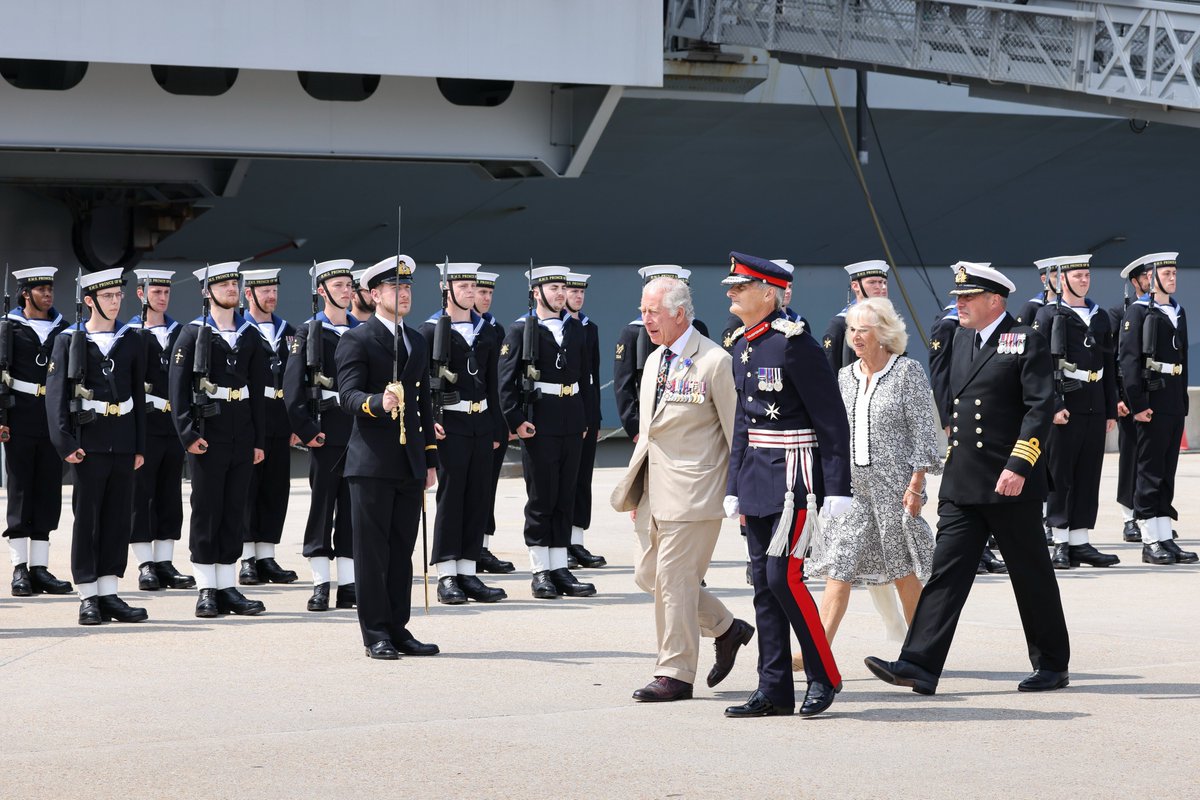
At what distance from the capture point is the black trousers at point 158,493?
31.0ft

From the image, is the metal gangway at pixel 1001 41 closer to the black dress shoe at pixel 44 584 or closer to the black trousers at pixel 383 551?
the black dress shoe at pixel 44 584

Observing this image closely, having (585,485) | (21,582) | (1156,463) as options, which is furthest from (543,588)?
(1156,463)

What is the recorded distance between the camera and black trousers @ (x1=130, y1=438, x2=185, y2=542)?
9.45 m

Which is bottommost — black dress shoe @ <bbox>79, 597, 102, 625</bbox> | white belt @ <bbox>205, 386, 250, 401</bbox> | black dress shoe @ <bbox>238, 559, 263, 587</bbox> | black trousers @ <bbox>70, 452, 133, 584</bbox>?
black dress shoe @ <bbox>79, 597, 102, 625</bbox>

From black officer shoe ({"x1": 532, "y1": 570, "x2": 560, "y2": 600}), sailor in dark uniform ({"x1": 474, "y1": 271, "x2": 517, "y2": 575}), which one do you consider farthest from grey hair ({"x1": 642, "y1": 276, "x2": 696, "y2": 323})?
sailor in dark uniform ({"x1": 474, "y1": 271, "x2": 517, "y2": 575})

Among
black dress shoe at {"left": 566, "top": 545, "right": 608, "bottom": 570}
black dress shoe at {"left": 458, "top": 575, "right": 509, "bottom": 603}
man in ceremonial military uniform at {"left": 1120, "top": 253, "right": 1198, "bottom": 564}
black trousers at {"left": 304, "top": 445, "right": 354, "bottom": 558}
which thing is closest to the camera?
black trousers at {"left": 304, "top": 445, "right": 354, "bottom": 558}

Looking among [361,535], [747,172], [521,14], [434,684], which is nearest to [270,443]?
[361,535]

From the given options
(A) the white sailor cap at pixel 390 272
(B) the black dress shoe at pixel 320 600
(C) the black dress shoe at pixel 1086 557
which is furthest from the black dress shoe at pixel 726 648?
(C) the black dress shoe at pixel 1086 557

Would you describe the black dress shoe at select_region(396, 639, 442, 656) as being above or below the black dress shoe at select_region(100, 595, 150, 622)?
below

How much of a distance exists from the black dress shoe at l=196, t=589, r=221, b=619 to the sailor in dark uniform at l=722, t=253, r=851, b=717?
3593 millimetres

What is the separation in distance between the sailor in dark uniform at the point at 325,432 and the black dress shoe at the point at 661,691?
298 cm

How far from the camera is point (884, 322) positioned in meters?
6.44

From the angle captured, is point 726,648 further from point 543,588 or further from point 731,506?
point 543,588

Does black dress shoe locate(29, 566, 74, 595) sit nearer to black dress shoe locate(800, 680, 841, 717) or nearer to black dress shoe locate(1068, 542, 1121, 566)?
black dress shoe locate(800, 680, 841, 717)
